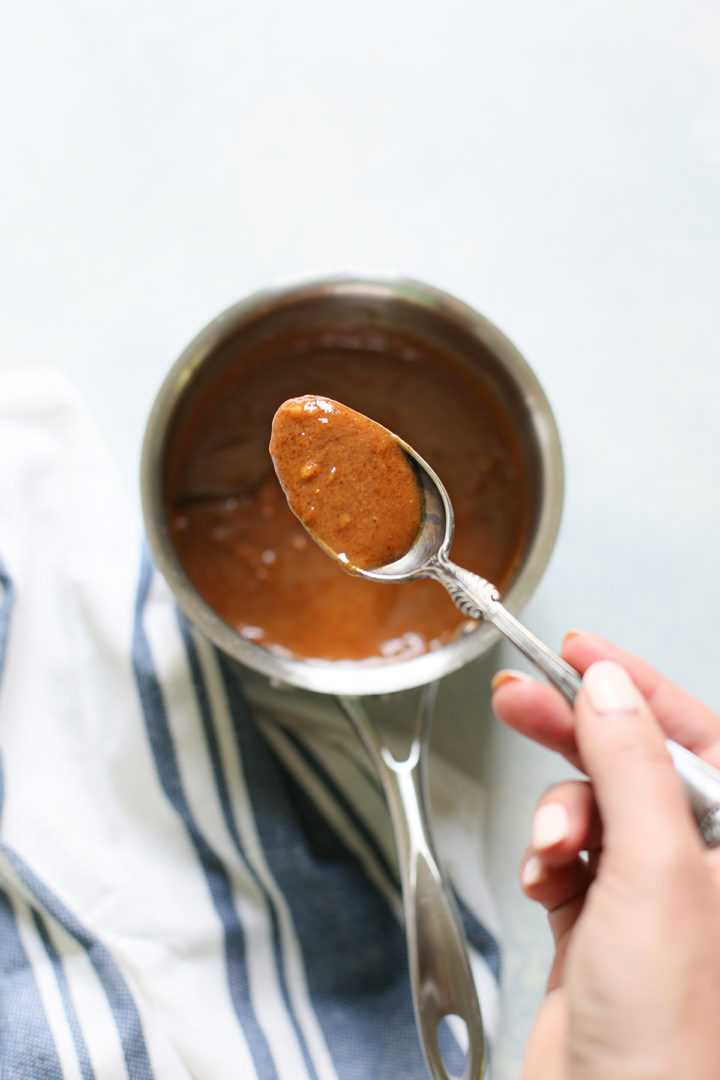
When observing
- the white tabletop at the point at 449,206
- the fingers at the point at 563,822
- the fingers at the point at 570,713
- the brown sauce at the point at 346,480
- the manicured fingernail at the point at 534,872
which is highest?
the white tabletop at the point at 449,206

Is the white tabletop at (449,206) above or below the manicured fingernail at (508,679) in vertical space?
above

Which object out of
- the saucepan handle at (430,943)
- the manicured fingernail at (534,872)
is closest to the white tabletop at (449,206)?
the saucepan handle at (430,943)

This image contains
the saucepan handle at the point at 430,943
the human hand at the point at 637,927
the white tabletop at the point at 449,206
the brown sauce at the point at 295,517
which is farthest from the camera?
the white tabletop at the point at 449,206

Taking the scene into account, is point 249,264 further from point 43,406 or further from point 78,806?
point 78,806

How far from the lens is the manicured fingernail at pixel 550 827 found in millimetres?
745

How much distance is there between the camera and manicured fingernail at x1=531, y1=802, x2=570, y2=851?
745 millimetres

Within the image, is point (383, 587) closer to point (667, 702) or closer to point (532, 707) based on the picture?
point (532, 707)

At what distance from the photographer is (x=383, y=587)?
100 cm

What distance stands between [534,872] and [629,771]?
160mm

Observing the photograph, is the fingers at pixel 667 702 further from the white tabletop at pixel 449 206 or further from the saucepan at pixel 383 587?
the white tabletop at pixel 449 206

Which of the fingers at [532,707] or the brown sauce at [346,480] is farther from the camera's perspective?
the fingers at [532,707]

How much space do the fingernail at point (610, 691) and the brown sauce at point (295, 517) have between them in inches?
10.8

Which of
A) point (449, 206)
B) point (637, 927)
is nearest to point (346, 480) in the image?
point (637, 927)

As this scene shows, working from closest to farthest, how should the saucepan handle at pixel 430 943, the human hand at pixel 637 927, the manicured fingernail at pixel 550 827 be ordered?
the human hand at pixel 637 927 → the manicured fingernail at pixel 550 827 → the saucepan handle at pixel 430 943
